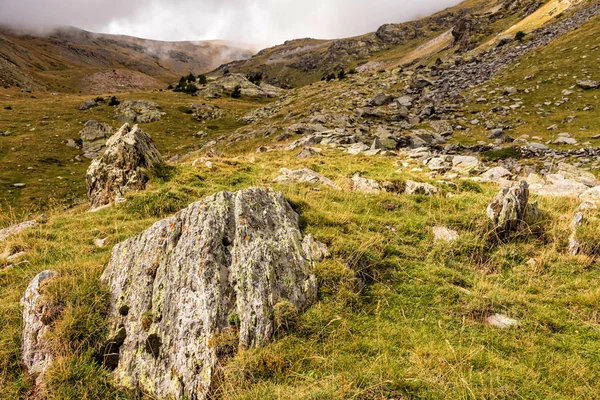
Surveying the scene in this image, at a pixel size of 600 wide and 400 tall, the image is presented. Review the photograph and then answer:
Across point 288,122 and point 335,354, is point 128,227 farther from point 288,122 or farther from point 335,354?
point 288,122

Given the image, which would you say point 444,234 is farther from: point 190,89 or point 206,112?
point 190,89

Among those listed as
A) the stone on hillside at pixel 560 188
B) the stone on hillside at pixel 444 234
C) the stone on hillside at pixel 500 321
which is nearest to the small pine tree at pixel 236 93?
the stone on hillside at pixel 560 188

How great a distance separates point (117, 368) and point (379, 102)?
43.4m

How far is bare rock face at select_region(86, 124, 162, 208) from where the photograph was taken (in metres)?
14.9

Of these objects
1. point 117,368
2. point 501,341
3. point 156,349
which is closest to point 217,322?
point 156,349

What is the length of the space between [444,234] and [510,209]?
2202 mm

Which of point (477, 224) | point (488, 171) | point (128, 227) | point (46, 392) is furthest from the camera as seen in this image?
point (488, 171)

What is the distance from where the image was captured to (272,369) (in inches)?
193

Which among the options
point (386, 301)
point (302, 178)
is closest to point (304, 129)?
point (302, 178)

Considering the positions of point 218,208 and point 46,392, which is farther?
point 218,208

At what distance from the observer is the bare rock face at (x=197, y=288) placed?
525cm

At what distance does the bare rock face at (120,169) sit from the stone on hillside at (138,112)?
45.6 metres

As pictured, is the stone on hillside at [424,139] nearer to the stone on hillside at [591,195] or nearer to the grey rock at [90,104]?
the stone on hillside at [591,195]

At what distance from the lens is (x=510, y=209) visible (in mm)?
9477
